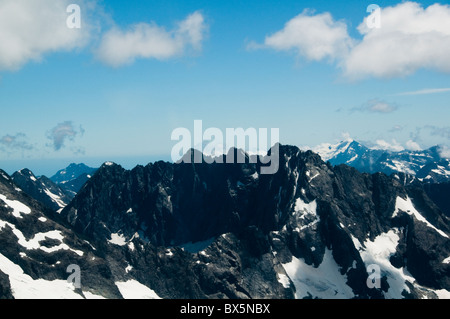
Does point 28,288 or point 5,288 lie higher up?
point 5,288

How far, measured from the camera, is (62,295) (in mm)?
195500

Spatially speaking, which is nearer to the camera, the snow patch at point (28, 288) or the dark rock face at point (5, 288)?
the dark rock face at point (5, 288)

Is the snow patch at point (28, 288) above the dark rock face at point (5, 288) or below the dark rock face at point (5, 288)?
below

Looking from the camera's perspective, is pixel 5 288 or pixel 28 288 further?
pixel 28 288

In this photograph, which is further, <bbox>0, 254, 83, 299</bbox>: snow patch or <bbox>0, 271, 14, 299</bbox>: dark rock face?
<bbox>0, 254, 83, 299</bbox>: snow patch

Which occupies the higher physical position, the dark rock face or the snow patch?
the dark rock face
